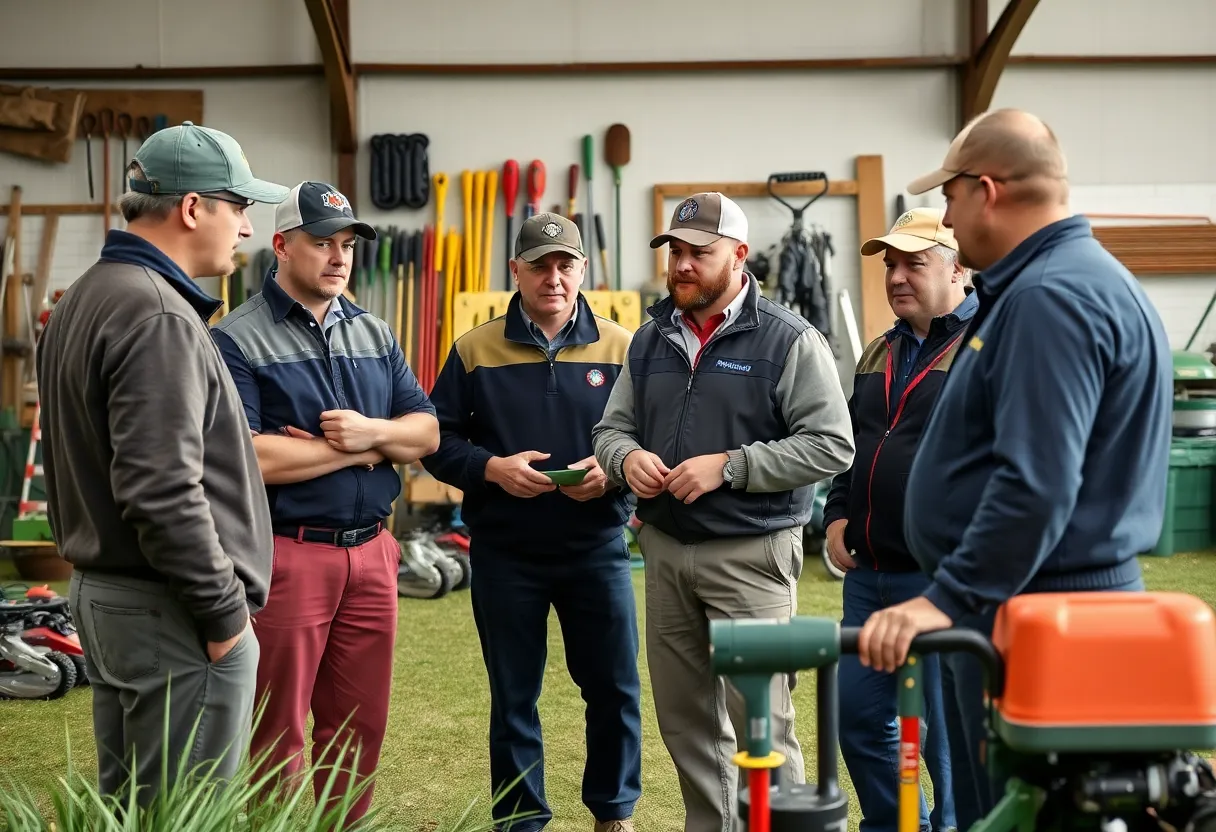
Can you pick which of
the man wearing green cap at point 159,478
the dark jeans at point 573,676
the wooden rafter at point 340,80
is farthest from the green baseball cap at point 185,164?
the wooden rafter at point 340,80

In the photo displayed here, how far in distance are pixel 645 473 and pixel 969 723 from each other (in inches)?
42.7

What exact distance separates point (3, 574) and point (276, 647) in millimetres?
5381

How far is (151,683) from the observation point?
6.94ft

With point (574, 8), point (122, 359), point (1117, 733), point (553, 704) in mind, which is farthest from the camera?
point (574, 8)

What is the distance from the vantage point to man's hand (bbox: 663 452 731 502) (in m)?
2.76

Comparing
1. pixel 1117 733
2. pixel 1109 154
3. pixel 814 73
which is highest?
pixel 814 73

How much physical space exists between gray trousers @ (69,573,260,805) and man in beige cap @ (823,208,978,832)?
1427mm

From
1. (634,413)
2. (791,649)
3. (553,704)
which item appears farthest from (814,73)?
(791,649)

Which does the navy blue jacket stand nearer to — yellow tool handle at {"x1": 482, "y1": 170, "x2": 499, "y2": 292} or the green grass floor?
the green grass floor

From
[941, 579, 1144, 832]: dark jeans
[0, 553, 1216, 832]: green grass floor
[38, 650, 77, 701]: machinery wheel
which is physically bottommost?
[0, 553, 1216, 832]: green grass floor

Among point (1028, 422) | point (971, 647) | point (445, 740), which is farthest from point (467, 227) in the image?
point (971, 647)

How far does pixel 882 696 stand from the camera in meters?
2.82

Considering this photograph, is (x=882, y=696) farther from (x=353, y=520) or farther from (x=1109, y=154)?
(x=1109, y=154)

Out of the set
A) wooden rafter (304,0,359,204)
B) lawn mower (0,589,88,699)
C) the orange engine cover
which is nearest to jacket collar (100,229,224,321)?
the orange engine cover
